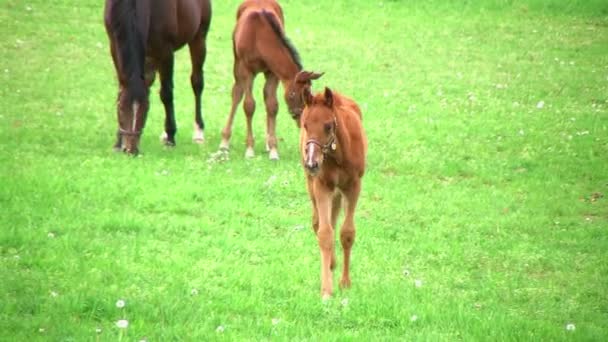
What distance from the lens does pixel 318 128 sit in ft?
26.5

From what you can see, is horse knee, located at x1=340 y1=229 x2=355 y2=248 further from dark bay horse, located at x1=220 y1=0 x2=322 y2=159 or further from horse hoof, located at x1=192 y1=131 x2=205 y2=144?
horse hoof, located at x1=192 y1=131 x2=205 y2=144

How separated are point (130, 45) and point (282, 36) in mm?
2008

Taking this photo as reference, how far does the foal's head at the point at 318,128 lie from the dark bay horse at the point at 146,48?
16.5 feet

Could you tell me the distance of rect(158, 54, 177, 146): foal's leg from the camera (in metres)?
14.3

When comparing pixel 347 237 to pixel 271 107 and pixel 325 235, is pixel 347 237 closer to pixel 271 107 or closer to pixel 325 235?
pixel 325 235

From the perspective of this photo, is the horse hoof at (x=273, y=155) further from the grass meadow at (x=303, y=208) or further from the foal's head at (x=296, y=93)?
the foal's head at (x=296, y=93)

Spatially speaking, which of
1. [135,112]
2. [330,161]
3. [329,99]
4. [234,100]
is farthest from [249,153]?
[329,99]

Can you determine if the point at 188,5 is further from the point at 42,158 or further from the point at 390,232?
the point at 390,232

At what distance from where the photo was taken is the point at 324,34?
965 inches

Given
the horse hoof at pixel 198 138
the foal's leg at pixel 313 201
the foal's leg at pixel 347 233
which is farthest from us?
the horse hoof at pixel 198 138

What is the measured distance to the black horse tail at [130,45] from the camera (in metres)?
12.8

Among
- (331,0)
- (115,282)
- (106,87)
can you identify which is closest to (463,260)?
(115,282)

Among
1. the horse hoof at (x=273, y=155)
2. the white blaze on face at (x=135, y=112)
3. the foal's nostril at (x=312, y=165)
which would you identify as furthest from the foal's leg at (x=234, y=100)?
the foal's nostril at (x=312, y=165)

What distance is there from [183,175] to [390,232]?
286 centimetres
